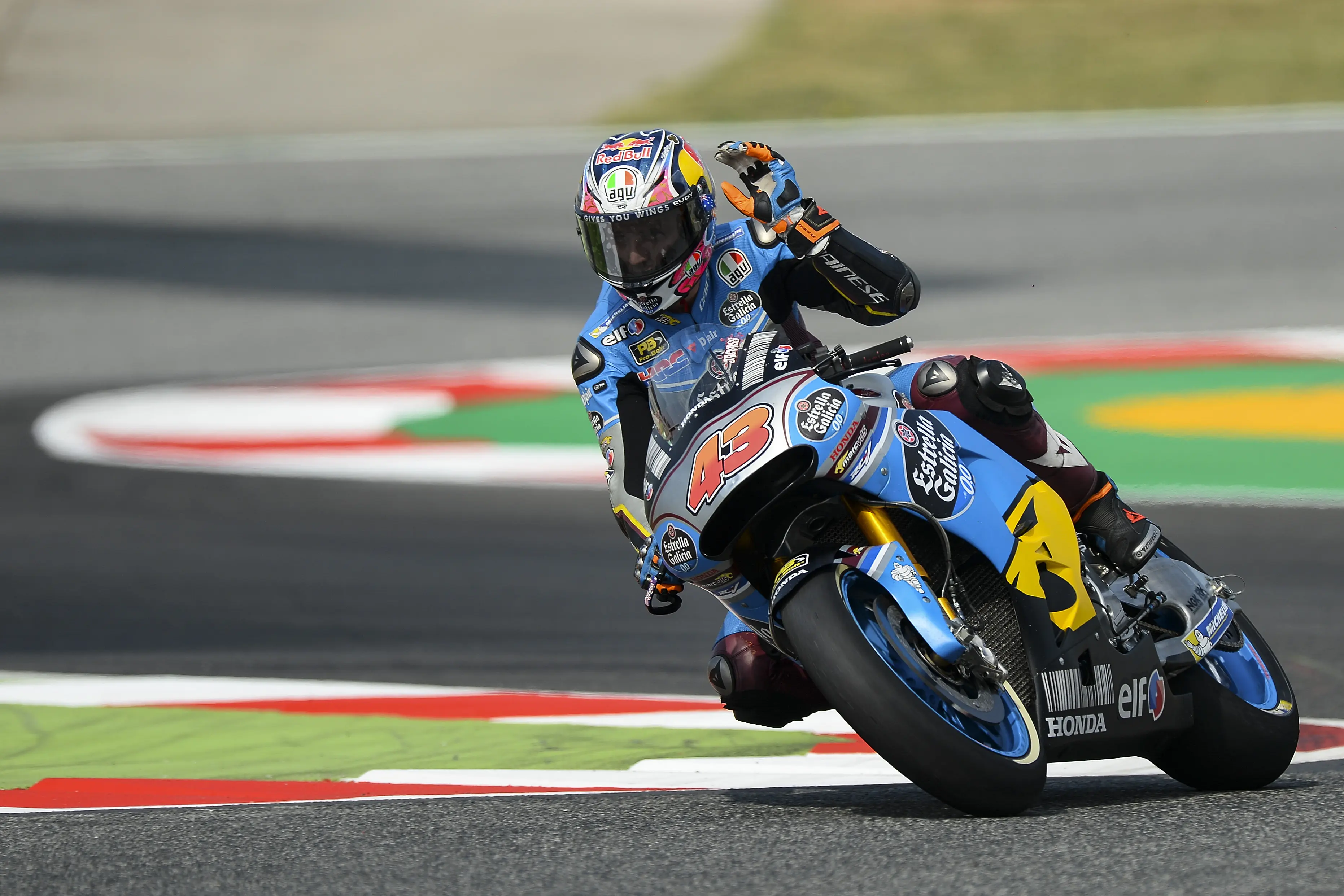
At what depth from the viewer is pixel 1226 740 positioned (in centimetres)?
453

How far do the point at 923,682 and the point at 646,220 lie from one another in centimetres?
143

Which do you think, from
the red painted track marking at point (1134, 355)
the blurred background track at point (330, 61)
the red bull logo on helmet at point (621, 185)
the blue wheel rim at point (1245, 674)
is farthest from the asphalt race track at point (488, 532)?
the blurred background track at point (330, 61)

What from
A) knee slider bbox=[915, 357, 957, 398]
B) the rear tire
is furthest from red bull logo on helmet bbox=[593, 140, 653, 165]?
the rear tire

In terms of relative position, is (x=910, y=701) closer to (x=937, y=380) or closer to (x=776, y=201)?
(x=937, y=380)

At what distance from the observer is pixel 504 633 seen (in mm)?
7684

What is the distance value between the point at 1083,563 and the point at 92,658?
4.58 metres

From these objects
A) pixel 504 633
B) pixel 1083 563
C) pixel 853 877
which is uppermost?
pixel 1083 563

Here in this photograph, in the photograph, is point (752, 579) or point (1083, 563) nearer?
point (752, 579)

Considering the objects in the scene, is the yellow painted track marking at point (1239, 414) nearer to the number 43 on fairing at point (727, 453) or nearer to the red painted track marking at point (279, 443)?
the red painted track marking at point (279, 443)

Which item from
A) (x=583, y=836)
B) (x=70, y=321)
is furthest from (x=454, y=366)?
(x=583, y=836)

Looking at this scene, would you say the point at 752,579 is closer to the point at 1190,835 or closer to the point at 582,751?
the point at 1190,835

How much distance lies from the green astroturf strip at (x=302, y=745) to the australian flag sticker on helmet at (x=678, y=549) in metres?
1.62

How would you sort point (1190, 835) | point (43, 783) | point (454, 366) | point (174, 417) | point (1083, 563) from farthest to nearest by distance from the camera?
point (454, 366) → point (174, 417) → point (43, 783) → point (1083, 563) → point (1190, 835)

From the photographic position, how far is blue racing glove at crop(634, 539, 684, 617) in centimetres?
415
